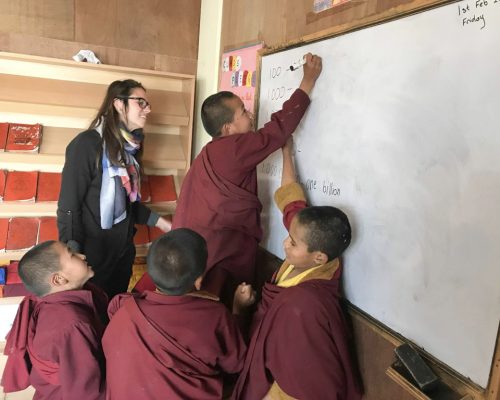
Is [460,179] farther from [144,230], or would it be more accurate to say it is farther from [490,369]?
[144,230]

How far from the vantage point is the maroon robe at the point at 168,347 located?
1123mm

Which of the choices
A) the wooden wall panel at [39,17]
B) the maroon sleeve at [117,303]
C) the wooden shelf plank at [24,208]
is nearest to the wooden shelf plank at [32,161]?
the wooden shelf plank at [24,208]

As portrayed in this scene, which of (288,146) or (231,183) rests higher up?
(288,146)

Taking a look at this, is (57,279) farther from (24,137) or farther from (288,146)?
(24,137)

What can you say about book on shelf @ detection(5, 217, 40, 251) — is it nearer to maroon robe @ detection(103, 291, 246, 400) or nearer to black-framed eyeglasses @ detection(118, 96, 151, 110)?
black-framed eyeglasses @ detection(118, 96, 151, 110)

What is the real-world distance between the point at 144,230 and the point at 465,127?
2308mm

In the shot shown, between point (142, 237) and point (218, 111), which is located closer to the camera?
point (218, 111)

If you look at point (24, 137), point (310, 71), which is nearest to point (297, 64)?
point (310, 71)

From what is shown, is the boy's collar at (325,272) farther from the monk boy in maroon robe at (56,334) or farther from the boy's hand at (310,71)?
the monk boy in maroon robe at (56,334)

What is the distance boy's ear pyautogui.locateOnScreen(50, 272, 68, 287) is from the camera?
133cm

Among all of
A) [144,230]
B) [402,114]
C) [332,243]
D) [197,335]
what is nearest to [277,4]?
[402,114]

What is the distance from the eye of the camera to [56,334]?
1240mm

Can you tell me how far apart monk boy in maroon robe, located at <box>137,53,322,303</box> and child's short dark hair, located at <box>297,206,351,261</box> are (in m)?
0.35

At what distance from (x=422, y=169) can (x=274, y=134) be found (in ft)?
1.77
